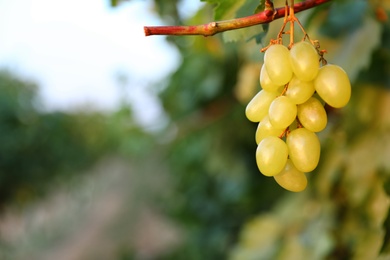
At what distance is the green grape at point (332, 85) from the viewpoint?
0.28 meters

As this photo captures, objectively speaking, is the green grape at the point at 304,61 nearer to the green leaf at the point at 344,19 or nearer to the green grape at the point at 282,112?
the green grape at the point at 282,112

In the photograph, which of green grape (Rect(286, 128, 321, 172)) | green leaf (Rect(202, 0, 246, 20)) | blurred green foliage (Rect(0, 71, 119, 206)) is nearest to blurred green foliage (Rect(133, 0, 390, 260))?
green leaf (Rect(202, 0, 246, 20))

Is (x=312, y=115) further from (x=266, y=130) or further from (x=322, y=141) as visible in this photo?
A: (x=322, y=141)

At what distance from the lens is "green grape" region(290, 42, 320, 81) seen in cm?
28

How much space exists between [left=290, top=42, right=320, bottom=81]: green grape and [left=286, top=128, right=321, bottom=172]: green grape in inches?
1.1

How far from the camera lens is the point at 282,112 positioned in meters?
0.28

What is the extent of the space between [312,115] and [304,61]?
1.1 inches

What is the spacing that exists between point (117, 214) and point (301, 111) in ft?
7.96

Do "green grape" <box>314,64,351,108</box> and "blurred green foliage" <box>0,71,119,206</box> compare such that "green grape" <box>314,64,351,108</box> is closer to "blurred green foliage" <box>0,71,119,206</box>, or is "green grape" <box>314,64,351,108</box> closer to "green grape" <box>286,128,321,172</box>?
"green grape" <box>286,128,321,172</box>

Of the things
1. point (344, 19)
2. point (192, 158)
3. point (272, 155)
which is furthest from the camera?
point (192, 158)

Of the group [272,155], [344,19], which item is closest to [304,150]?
[272,155]

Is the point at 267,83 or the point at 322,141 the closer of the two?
the point at 267,83

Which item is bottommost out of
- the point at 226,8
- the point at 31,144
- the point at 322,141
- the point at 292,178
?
the point at 292,178

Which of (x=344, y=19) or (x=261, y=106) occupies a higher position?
(x=344, y=19)
